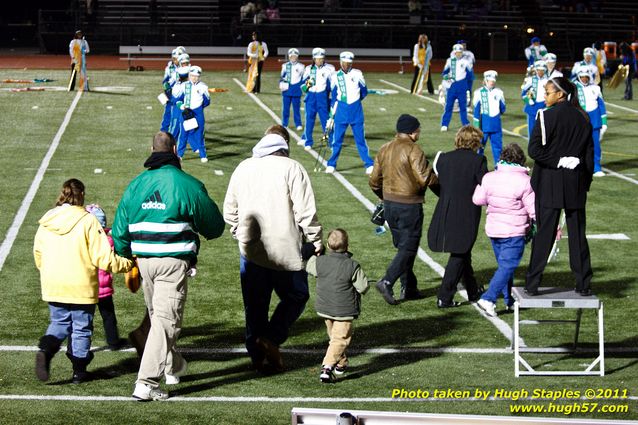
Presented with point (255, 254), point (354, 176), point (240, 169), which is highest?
point (240, 169)

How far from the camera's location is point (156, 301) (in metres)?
8.48

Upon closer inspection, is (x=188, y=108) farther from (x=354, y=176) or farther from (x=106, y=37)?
(x=106, y=37)

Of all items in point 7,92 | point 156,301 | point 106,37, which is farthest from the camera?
point 106,37

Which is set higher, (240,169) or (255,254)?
(240,169)

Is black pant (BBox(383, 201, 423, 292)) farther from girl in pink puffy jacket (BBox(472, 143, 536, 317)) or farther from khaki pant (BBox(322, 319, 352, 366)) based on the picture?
khaki pant (BBox(322, 319, 352, 366))

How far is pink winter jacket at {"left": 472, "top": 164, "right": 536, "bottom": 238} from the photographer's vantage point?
10.8 metres

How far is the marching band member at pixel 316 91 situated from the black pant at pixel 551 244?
46.2 feet

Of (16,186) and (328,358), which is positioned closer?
(328,358)

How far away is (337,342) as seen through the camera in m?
8.99

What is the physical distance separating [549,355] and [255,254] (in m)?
2.63

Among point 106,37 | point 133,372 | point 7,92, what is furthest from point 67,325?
point 106,37

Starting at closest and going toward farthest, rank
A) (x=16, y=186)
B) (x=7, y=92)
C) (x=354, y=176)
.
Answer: (x=16, y=186), (x=354, y=176), (x=7, y=92)

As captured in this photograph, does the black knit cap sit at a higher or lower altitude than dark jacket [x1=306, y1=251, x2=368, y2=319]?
higher

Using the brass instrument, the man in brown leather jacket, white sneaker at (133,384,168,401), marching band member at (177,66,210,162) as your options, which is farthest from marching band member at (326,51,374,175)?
the brass instrument
